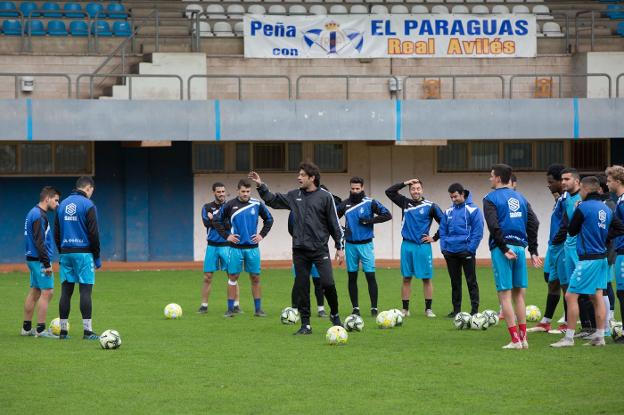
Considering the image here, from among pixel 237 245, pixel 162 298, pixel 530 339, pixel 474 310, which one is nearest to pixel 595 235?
pixel 530 339

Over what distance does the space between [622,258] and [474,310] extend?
405 centimetres

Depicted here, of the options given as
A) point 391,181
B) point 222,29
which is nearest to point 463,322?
point 391,181

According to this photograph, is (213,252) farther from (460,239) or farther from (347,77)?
(347,77)

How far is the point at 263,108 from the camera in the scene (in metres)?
29.0

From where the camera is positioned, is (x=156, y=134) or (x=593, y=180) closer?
(x=593, y=180)

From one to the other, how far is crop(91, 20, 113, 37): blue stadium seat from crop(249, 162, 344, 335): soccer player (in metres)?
17.9

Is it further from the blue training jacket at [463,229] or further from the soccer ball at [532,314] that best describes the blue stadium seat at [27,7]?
the soccer ball at [532,314]

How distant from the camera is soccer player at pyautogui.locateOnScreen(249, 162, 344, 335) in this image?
48.4 feet

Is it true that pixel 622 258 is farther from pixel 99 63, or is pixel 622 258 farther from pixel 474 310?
pixel 99 63

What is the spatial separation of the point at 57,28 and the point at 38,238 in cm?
1793

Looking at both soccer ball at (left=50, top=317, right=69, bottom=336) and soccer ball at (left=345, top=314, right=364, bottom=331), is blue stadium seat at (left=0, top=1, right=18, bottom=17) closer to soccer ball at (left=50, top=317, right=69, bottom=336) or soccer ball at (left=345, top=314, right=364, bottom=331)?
soccer ball at (left=50, top=317, right=69, bottom=336)

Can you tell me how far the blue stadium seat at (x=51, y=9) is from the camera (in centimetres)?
3212

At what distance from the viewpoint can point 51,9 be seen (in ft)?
106

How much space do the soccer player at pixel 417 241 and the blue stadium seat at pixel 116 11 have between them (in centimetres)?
1717
